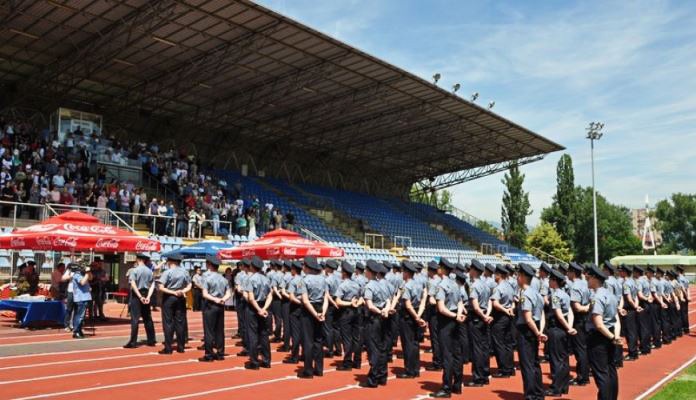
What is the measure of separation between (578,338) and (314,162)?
35.5 meters

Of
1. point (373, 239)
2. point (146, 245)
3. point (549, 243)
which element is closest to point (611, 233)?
point (549, 243)

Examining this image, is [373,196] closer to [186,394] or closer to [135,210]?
[135,210]

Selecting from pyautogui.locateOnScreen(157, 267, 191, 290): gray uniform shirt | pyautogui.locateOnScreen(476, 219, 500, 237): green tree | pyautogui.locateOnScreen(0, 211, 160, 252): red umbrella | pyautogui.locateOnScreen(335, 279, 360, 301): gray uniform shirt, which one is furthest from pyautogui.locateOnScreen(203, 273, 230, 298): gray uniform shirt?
pyautogui.locateOnScreen(476, 219, 500, 237): green tree

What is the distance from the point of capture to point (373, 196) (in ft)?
159

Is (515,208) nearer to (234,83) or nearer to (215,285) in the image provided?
(234,83)

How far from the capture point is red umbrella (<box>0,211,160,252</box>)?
14.0 metres

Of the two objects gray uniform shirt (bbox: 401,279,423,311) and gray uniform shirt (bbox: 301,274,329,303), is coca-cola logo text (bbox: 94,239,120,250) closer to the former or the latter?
gray uniform shirt (bbox: 301,274,329,303)

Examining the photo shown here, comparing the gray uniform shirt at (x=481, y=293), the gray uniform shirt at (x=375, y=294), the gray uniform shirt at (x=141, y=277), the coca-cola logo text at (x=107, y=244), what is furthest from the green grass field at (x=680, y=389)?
the coca-cola logo text at (x=107, y=244)

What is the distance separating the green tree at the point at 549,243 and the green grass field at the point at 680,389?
42.9 m

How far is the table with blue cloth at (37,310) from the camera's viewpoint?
47.0 ft

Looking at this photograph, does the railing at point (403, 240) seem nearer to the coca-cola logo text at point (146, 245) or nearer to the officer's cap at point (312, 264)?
the coca-cola logo text at point (146, 245)

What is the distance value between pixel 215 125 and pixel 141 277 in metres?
23.4

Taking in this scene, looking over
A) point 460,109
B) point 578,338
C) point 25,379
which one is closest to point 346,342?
point 578,338

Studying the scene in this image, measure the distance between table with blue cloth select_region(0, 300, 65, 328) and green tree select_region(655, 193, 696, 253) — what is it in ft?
301
